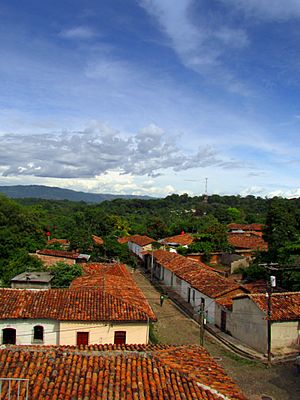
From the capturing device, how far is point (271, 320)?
18500 mm

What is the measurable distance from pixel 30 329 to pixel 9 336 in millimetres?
980

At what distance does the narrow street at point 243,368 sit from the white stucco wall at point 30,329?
5.92 m

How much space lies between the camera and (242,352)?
62.8 ft

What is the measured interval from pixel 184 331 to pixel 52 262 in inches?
603

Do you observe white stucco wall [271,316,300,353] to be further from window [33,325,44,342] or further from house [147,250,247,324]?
window [33,325,44,342]

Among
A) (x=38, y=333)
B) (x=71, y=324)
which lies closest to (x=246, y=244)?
(x=71, y=324)

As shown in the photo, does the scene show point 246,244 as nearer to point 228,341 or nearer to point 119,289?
point 228,341

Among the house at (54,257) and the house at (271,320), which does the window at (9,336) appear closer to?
the house at (271,320)

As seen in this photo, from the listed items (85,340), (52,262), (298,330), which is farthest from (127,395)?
(52,262)

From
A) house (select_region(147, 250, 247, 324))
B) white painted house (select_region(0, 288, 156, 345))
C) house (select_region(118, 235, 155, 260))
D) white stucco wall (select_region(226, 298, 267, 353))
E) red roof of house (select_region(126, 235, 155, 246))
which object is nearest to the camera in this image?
white painted house (select_region(0, 288, 156, 345))

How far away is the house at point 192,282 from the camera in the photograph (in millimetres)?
24688

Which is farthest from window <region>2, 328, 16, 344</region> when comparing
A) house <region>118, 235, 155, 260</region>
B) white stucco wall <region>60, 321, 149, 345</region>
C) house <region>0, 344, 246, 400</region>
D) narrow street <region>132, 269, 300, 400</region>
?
house <region>118, 235, 155, 260</region>

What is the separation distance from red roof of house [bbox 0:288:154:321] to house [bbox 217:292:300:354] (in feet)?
18.1

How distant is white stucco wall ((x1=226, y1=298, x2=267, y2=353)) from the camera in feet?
62.6
